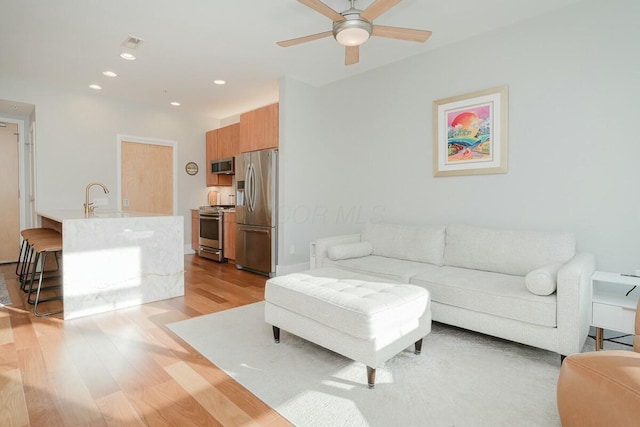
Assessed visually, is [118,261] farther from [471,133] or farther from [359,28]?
[471,133]

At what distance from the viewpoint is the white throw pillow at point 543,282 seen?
7.03ft

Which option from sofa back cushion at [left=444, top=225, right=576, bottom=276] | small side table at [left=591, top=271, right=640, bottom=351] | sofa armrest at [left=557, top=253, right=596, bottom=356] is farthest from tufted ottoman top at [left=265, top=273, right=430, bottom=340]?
small side table at [left=591, top=271, right=640, bottom=351]

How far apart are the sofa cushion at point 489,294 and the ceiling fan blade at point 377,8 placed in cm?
198

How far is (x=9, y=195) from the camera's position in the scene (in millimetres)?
5270

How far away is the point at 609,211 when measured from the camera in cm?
261

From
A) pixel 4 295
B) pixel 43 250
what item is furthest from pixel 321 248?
pixel 4 295

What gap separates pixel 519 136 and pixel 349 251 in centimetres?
187

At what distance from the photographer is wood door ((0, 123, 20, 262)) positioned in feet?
17.1

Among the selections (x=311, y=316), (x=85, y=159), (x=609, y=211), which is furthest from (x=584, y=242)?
(x=85, y=159)

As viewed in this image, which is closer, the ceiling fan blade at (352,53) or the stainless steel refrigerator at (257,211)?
the ceiling fan blade at (352,53)

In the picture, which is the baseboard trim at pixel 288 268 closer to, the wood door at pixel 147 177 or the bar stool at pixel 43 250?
the bar stool at pixel 43 250

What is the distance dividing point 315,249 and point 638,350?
2.52 m

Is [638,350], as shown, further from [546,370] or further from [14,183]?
[14,183]

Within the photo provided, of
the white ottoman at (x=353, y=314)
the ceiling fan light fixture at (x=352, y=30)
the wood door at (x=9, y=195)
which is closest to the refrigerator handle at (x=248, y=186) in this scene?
the white ottoman at (x=353, y=314)
